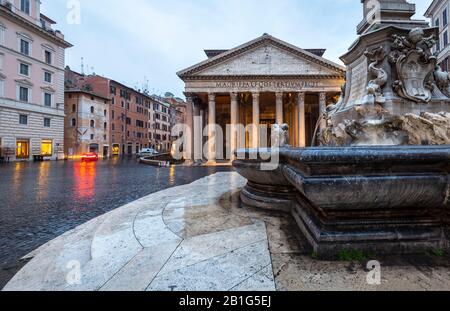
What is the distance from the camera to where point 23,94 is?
28.8m

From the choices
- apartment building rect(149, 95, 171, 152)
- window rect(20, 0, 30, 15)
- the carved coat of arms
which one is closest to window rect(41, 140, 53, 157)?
window rect(20, 0, 30, 15)

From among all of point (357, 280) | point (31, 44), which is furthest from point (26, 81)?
point (357, 280)

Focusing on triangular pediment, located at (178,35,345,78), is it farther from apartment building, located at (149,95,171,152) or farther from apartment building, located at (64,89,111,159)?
apartment building, located at (149,95,171,152)

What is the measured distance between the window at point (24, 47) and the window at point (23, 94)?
178 inches

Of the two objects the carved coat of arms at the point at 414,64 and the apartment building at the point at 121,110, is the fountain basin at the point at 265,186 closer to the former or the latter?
the carved coat of arms at the point at 414,64

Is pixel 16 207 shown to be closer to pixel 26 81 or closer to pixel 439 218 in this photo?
pixel 439 218

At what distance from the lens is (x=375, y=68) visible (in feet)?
14.8

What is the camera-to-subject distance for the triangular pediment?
29.3m

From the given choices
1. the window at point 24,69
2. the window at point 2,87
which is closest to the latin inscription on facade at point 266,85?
the window at point 24,69

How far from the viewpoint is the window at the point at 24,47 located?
28312 millimetres

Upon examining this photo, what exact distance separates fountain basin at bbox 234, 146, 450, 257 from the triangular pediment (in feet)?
95.7

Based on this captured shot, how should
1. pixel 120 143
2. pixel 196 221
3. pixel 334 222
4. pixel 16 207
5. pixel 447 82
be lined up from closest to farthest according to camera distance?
pixel 334 222 → pixel 196 221 → pixel 447 82 → pixel 16 207 → pixel 120 143

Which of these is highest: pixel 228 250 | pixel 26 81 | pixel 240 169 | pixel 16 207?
pixel 26 81

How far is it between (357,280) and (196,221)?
84.4 inches
